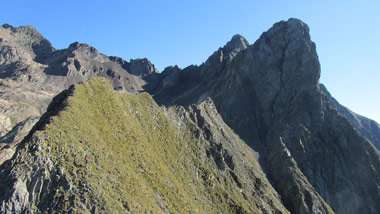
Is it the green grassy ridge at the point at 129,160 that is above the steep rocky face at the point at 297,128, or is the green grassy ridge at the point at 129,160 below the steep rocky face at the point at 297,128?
below

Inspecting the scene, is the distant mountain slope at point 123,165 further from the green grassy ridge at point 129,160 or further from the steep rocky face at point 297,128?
the steep rocky face at point 297,128

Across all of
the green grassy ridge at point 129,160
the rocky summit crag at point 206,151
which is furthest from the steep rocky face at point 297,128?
the green grassy ridge at point 129,160

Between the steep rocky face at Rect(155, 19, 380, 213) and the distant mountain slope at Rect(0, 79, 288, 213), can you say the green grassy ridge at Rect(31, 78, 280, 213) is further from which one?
the steep rocky face at Rect(155, 19, 380, 213)

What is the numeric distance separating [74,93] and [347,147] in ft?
447

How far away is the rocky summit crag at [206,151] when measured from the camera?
130 feet

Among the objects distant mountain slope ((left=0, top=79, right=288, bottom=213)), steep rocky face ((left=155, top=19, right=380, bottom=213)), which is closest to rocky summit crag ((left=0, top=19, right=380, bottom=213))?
distant mountain slope ((left=0, top=79, right=288, bottom=213))

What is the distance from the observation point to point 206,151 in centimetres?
8975

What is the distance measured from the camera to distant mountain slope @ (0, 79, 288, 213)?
37.0m

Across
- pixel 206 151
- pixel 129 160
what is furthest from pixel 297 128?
pixel 129 160

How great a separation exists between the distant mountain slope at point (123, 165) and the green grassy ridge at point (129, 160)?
0.16 metres

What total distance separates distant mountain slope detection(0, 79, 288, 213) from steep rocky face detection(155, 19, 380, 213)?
90.7ft

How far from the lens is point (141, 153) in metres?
63.7

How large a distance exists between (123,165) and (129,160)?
457 centimetres

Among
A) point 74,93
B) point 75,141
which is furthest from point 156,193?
point 74,93
